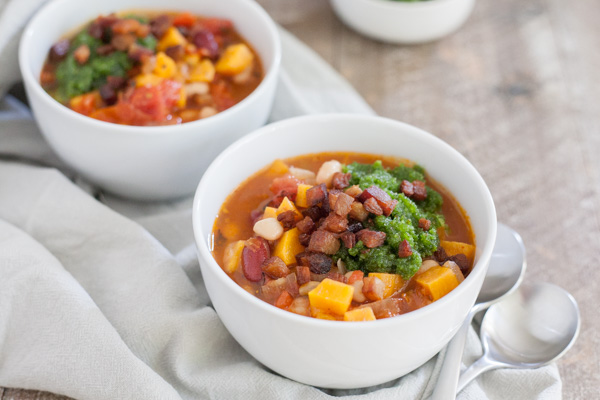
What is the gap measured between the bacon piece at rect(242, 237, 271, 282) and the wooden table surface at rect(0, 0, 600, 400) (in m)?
1.18

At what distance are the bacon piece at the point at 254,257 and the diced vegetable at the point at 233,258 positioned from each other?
28 millimetres

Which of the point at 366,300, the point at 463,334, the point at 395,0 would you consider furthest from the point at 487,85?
the point at 366,300

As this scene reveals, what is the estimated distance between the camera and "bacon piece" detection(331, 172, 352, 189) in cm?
251

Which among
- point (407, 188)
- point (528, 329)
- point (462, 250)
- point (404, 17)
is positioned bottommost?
point (528, 329)

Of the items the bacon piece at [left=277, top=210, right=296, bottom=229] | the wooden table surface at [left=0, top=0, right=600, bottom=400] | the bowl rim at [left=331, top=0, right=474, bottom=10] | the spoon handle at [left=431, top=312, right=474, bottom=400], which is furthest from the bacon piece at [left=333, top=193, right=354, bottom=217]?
the bowl rim at [left=331, top=0, right=474, bottom=10]

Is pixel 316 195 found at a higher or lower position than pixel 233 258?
higher

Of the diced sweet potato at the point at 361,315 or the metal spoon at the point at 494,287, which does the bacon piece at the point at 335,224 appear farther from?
the metal spoon at the point at 494,287

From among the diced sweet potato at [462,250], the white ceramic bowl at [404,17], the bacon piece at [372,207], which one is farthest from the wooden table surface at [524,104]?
the bacon piece at [372,207]

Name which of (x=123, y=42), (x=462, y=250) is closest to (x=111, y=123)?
(x=123, y=42)

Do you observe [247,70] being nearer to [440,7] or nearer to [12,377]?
[440,7]

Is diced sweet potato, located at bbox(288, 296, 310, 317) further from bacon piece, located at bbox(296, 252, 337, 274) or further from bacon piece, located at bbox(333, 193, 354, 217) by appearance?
bacon piece, located at bbox(333, 193, 354, 217)

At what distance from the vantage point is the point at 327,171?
2.58 metres

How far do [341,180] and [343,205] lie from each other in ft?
0.71

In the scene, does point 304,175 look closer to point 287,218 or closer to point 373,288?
point 287,218
